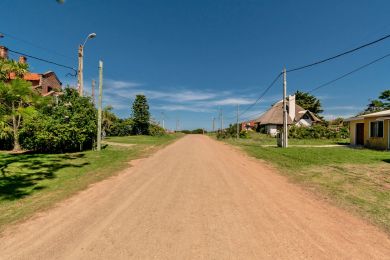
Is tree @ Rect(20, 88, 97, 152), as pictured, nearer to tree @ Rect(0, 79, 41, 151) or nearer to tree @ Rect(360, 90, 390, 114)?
tree @ Rect(0, 79, 41, 151)

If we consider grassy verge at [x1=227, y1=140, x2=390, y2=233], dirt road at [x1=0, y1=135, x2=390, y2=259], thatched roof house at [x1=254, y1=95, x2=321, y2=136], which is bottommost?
dirt road at [x1=0, y1=135, x2=390, y2=259]

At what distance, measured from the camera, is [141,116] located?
168 feet

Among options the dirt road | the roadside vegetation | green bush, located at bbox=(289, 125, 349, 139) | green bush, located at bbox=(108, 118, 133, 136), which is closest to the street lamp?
the roadside vegetation

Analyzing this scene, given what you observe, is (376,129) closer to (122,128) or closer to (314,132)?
(314,132)

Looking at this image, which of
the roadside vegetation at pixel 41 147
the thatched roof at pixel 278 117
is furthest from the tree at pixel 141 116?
the roadside vegetation at pixel 41 147

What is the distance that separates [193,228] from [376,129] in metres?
23.5

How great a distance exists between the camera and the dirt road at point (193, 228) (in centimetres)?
340

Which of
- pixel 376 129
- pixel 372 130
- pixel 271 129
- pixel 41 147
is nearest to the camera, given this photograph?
pixel 41 147

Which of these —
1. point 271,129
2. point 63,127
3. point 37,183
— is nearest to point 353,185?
point 37,183

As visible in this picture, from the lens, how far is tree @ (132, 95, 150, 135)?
51.0 meters

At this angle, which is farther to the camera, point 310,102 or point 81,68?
point 310,102

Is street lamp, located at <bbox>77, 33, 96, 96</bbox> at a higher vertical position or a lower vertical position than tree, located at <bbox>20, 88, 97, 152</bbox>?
higher

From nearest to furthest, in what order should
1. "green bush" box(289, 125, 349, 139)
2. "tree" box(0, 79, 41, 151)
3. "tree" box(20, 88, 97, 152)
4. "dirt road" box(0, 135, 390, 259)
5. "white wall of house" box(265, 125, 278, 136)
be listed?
1. "dirt road" box(0, 135, 390, 259)
2. "tree" box(0, 79, 41, 151)
3. "tree" box(20, 88, 97, 152)
4. "green bush" box(289, 125, 349, 139)
5. "white wall of house" box(265, 125, 278, 136)

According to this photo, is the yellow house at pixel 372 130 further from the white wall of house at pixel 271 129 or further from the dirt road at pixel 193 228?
the white wall of house at pixel 271 129
